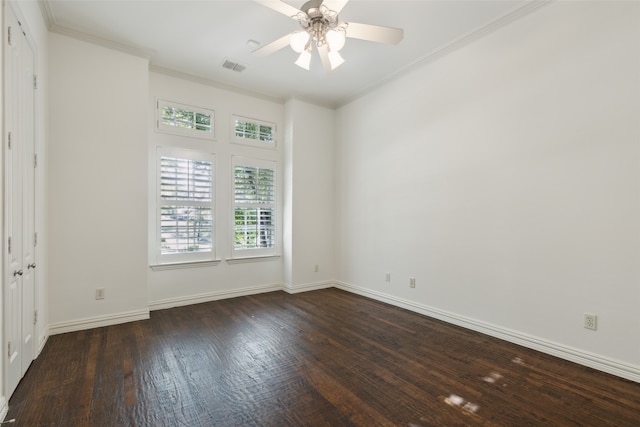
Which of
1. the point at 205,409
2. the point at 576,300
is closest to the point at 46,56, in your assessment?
the point at 205,409

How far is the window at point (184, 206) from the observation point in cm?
401

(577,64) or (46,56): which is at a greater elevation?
(46,56)

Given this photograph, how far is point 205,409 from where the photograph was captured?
1.96 m

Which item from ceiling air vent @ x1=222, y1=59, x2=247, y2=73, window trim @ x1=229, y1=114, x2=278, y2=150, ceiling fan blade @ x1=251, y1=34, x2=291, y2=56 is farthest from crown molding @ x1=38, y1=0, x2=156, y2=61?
ceiling fan blade @ x1=251, y1=34, x2=291, y2=56

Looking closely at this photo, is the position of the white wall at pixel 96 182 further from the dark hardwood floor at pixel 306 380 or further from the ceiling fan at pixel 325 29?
the ceiling fan at pixel 325 29

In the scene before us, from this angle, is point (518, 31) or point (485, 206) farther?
point (485, 206)

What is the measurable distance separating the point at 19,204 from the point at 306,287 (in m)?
3.64

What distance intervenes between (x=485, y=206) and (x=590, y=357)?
4.95 feet

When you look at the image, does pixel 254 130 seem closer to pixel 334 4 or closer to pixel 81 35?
pixel 81 35

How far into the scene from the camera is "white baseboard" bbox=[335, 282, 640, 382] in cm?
234

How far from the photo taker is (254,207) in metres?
4.81

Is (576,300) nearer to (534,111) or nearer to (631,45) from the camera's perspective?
(534,111)

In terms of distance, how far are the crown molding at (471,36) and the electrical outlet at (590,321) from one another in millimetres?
2721

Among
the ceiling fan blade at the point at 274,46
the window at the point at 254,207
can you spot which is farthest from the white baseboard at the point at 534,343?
the ceiling fan blade at the point at 274,46
